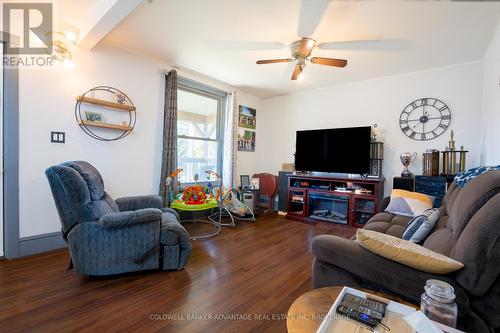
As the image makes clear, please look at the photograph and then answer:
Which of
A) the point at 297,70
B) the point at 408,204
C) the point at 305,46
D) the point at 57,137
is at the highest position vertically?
the point at 305,46

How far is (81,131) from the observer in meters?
2.69

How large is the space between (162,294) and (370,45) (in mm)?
3350

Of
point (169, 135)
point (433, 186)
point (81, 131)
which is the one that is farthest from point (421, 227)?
point (81, 131)

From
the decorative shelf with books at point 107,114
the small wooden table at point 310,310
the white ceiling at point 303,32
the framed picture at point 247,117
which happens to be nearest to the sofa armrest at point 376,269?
the small wooden table at point 310,310

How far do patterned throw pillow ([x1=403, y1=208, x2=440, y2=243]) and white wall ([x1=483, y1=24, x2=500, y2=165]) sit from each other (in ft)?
3.33

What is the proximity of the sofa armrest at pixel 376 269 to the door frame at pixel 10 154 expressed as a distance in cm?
293

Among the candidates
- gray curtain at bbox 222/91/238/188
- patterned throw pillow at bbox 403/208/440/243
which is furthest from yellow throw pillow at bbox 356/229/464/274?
gray curtain at bbox 222/91/238/188

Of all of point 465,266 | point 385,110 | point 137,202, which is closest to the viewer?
point 465,266

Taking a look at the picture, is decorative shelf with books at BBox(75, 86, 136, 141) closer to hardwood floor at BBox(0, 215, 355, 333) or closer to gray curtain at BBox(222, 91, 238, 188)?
hardwood floor at BBox(0, 215, 355, 333)

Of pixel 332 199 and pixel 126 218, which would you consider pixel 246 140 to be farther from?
pixel 126 218

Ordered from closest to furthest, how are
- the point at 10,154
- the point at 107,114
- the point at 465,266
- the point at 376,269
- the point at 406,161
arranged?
the point at 465,266
the point at 376,269
the point at 10,154
the point at 107,114
the point at 406,161

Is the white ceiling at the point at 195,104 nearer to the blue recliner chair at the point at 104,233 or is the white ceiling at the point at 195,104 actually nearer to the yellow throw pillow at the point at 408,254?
the blue recliner chair at the point at 104,233

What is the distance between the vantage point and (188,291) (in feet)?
5.93

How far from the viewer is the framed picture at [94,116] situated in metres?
2.71
